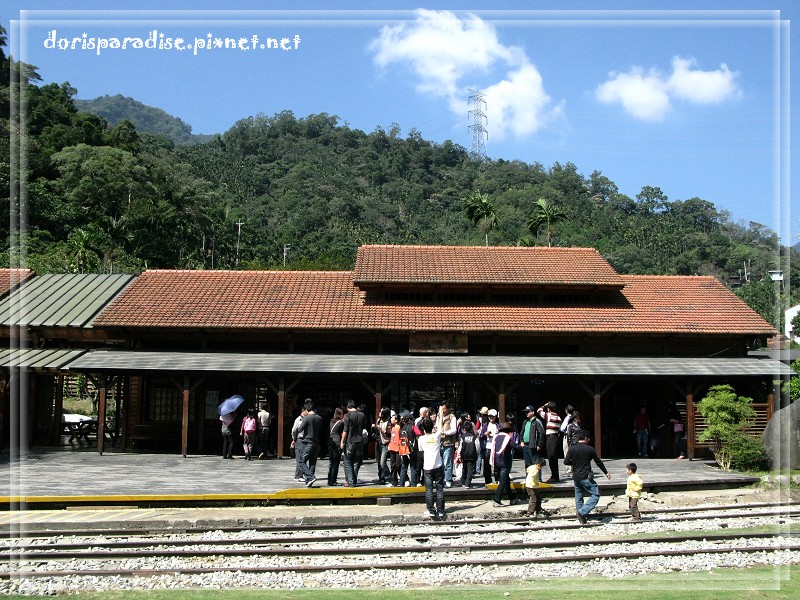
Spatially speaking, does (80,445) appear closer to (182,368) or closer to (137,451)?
(137,451)

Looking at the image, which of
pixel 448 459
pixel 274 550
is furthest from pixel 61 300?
pixel 274 550

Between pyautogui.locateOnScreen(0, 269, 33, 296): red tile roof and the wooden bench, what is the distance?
7.19 metres

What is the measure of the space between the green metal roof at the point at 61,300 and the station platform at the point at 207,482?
14.4 ft

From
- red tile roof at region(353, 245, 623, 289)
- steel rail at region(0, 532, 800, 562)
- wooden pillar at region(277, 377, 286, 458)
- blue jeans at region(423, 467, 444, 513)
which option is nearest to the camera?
steel rail at region(0, 532, 800, 562)

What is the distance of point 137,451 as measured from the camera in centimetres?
2450

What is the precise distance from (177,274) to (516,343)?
11.9m

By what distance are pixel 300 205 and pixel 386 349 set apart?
3145 inches

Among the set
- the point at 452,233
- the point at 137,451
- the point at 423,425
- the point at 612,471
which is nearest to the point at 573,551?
the point at 423,425

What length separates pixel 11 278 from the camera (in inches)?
1148

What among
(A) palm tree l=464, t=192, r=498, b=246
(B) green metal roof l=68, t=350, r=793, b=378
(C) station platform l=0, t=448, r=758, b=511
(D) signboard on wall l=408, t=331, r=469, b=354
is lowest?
(C) station platform l=0, t=448, r=758, b=511

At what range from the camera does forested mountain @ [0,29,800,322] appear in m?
60.5

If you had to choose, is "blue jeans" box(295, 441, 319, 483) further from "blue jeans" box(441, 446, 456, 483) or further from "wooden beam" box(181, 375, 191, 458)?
"wooden beam" box(181, 375, 191, 458)

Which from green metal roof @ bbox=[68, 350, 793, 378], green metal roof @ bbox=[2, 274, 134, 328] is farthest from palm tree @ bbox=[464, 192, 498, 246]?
green metal roof @ bbox=[68, 350, 793, 378]

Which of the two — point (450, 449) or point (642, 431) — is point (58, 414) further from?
point (642, 431)
